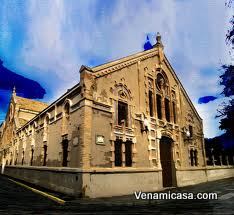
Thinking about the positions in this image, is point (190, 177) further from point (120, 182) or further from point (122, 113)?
point (122, 113)

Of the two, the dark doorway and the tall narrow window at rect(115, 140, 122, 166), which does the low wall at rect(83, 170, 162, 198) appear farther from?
the dark doorway

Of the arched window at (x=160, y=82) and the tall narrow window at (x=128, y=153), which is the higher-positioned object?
the arched window at (x=160, y=82)

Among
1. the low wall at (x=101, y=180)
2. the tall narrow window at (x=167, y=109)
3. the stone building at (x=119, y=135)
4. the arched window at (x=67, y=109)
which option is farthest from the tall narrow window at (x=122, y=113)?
the tall narrow window at (x=167, y=109)

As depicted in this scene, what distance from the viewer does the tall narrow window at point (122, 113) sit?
14270 mm

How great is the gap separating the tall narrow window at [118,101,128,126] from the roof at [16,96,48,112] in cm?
2448

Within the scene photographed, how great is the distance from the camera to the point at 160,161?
16.6 m

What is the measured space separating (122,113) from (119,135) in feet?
5.78

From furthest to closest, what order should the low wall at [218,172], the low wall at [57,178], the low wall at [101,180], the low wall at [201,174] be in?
the low wall at [218,172] → the low wall at [201,174] → the low wall at [57,178] → the low wall at [101,180]

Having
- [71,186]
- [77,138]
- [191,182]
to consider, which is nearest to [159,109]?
[191,182]

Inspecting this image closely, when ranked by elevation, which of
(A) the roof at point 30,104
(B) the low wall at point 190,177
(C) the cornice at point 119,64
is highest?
(A) the roof at point 30,104

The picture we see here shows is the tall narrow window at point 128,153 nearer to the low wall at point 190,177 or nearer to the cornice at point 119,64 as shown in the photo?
the cornice at point 119,64

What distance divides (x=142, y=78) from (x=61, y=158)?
8691mm

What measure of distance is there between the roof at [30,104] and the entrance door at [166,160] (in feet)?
80.4

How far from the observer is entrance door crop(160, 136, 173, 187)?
17111 millimetres
